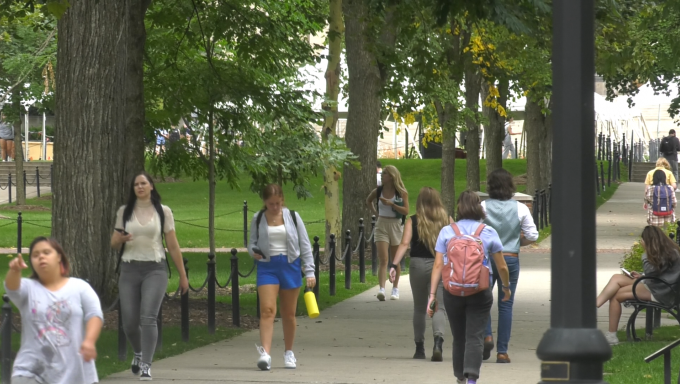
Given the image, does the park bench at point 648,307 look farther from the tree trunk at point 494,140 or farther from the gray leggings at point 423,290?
the tree trunk at point 494,140

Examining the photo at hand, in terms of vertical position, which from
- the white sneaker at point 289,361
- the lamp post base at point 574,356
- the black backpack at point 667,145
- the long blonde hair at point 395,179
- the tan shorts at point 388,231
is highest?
the black backpack at point 667,145

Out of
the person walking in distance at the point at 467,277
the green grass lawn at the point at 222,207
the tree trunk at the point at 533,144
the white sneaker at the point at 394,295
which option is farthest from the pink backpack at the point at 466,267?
the tree trunk at the point at 533,144

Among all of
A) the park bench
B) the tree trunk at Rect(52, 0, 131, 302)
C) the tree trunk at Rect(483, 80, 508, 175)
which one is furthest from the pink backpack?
the tree trunk at Rect(483, 80, 508, 175)

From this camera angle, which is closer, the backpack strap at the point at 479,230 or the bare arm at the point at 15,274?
the bare arm at the point at 15,274

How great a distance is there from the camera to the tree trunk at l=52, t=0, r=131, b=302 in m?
12.7

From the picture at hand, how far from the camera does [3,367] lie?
8492mm

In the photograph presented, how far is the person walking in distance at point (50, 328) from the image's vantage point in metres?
5.87

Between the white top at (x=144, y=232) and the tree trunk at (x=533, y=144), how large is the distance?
84.3 feet

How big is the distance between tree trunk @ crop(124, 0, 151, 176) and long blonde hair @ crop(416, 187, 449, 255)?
4148mm

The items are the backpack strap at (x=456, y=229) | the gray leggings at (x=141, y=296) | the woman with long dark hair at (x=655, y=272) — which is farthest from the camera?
the woman with long dark hair at (x=655, y=272)

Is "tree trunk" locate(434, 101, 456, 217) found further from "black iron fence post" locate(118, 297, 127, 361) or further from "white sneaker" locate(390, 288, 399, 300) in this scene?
"black iron fence post" locate(118, 297, 127, 361)

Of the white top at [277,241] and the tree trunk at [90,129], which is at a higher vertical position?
the tree trunk at [90,129]

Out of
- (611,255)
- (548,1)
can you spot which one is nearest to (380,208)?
(548,1)

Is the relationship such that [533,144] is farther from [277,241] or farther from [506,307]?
[277,241]
